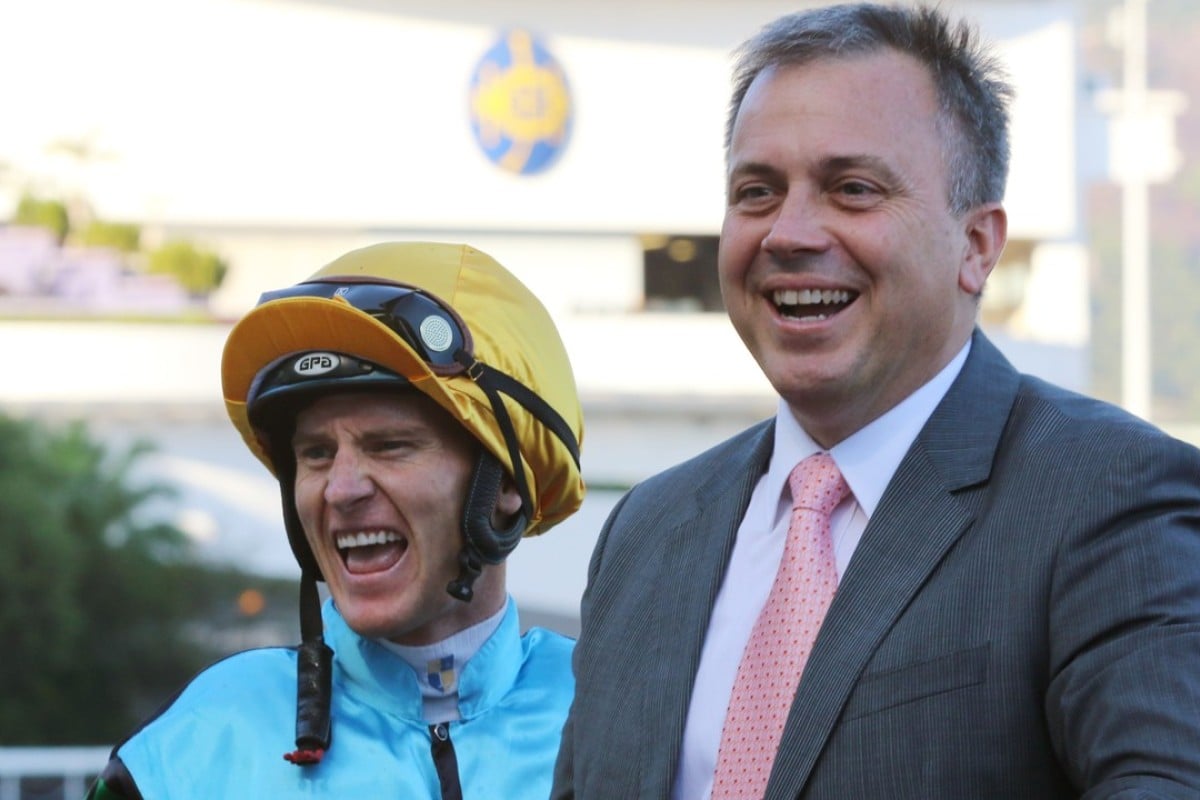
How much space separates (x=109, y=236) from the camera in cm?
1952

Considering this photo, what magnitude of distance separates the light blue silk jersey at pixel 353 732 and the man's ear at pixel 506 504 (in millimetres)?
192

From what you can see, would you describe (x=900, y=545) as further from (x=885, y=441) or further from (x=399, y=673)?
(x=399, y=673)

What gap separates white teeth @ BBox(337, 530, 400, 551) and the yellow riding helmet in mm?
→ 215

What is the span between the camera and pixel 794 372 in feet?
6.97

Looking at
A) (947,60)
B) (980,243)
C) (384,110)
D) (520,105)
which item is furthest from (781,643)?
(520,105)

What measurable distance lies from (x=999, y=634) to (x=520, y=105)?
20137 mm

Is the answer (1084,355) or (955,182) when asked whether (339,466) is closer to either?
(955,182)

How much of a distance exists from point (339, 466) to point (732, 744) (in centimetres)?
103

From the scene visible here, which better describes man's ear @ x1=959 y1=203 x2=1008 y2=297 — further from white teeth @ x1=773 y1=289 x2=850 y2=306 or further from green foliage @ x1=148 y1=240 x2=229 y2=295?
green foliage @ x1=148 y1=240 x2=229 y2=295

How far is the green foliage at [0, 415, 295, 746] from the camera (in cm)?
1413

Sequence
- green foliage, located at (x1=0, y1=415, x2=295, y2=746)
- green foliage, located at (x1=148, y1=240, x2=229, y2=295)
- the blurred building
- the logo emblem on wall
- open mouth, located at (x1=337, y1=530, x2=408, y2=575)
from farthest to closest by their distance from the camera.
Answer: the logo emblem on wall
the blurred building
green foliage, located at (x1=148, y1=240, x2=229, y2=295)
green foliage, located at (x1=0, y1=415, x2=295, y2=746)
open mouth, located at (x1=337, y1=530, x2=408, y2=575)

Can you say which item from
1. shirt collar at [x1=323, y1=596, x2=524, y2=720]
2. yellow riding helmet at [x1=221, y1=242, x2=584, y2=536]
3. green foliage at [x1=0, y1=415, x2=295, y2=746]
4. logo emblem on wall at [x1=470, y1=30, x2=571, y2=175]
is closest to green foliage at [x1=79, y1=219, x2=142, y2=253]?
green foliage at [x1=0, y1=415, x2=295, y2=746]

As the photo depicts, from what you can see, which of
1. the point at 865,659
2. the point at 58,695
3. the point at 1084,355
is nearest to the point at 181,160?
the point at 58,695

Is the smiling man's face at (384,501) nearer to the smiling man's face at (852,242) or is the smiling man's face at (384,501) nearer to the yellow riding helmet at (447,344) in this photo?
the yellow riding helmet at (447,344)
